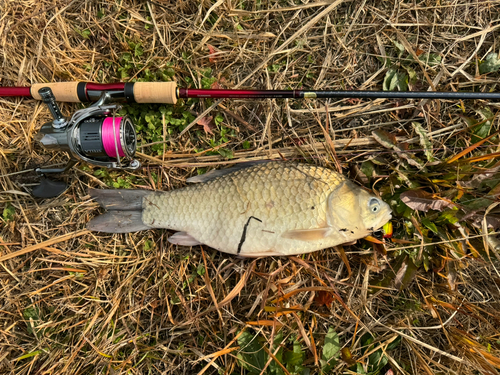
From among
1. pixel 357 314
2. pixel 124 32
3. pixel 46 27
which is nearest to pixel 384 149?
pixel 357 314

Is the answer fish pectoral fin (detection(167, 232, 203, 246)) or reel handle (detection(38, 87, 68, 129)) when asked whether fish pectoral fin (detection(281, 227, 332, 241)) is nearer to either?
fish pectoral fin (detection(167, 232, 203, 246))

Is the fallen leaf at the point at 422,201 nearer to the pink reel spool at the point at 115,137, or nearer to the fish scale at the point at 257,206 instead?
the fish scale at the point at 257,206

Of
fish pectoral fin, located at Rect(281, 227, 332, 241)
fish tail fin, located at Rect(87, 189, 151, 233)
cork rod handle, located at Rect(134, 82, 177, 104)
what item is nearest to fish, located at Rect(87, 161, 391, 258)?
fish pectoral fin, located at Rect(281, 227, 332, 241)

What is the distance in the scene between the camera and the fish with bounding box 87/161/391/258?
Answer: 176 cm

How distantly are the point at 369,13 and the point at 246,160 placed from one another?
1.41m

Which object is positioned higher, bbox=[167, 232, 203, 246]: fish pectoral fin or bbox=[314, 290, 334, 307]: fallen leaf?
bbox=[167, 232, 203, 246]: fish pectoral fin

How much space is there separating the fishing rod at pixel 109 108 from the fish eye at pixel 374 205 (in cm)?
65

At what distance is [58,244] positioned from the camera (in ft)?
6.97

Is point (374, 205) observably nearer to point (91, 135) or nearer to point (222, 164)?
point (222, 164)

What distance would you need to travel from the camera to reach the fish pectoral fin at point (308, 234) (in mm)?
1762

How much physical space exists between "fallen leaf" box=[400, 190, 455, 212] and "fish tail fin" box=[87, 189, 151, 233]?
175cm

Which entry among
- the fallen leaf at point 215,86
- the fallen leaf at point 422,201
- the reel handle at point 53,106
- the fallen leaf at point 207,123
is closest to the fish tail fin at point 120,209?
the reel handle at point 53,106

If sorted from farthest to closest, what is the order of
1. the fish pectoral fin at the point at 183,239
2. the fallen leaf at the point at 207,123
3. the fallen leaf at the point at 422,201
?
the fallen leaf at the point at 207,123
the fish pectoral fin at the point at 183,239
the fallen leaf at the point at 422,201

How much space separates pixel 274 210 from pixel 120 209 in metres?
1.10
